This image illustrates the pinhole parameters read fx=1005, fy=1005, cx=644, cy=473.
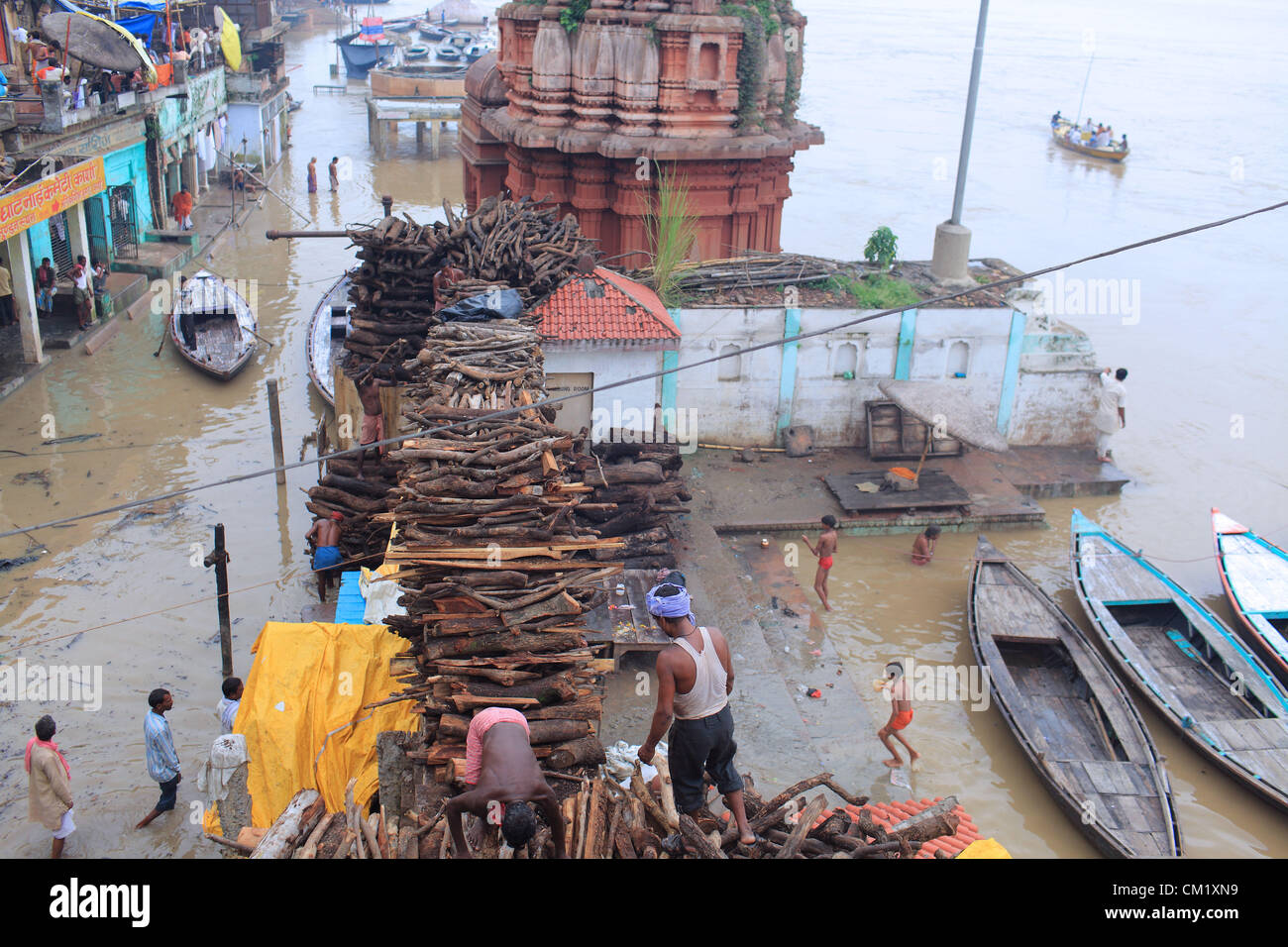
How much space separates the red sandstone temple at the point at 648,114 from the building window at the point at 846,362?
3.41 meters

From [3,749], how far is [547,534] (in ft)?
20.4

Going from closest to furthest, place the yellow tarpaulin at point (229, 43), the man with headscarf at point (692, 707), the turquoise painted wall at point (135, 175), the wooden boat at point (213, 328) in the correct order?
the man with headscarf at point (692, 707), the wooden boat at point (213, 328), the turquoise painted wall at point (135, 175), the yellow tarpaulin at point (229, 43)

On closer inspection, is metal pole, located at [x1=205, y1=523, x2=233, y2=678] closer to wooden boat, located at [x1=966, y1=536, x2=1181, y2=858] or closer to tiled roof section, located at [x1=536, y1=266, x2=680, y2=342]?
tiled roof section, located at [x1=536, y1=266, x2=680, y2=342]

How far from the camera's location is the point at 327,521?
1160 centimetres

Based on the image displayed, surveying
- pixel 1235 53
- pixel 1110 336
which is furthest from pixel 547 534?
pixel 1235 53

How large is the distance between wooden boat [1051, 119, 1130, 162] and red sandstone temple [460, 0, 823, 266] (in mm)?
30628

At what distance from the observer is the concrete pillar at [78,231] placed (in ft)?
68.4

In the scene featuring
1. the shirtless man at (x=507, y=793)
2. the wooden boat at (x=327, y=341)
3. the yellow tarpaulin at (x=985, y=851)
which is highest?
the shirtless man at (x=507, y=793)

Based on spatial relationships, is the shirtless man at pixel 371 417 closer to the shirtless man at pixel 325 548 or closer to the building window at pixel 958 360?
the shirtless man at pixel 325 548

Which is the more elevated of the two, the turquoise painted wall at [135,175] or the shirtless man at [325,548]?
the turquoise painted wall at [135,175]

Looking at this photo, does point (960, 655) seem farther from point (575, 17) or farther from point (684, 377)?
point (575, 17)

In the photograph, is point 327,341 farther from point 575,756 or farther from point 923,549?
point 575,756

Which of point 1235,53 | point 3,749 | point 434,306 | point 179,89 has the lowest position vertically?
point 3,749

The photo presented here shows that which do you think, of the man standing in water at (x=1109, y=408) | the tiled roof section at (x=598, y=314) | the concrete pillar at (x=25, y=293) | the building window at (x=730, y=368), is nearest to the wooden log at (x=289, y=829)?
the tiled roof section at (x=598, y=314)
